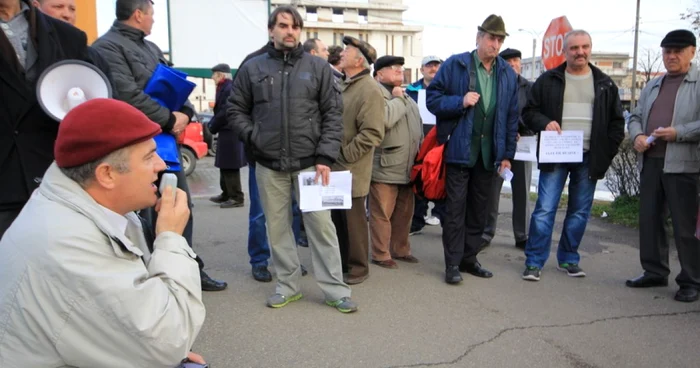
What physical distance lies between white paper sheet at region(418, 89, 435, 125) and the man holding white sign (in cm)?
163

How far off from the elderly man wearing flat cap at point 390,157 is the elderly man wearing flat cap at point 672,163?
201 cm

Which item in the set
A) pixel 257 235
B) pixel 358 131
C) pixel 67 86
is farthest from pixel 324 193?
pixel 67 86

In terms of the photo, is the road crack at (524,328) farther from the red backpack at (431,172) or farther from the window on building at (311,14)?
the window on building at (311,14)

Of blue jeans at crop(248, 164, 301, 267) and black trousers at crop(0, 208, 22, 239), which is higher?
black trousers at crop(0, 208, 22, 239)

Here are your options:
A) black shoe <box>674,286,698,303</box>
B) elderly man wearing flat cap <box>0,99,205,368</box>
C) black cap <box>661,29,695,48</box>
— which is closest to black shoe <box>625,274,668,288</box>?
black shoe <box>674,286,698,303</box>

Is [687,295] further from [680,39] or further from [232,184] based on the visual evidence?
[232,184]

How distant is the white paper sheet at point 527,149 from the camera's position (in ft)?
17.7

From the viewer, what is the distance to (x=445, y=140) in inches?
192

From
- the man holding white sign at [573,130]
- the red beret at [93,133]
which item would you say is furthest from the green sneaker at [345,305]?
the red beret at [93,133]

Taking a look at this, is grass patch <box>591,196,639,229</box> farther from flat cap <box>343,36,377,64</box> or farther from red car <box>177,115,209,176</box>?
red car <box>177,115,209,176</box>

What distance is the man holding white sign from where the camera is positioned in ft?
15.9

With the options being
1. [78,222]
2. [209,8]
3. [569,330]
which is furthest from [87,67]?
[209,8]

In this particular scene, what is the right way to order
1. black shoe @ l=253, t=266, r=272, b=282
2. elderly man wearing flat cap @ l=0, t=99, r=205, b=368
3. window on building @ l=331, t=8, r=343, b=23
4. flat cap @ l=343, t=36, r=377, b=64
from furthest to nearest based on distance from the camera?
window on building @ l=331, t=8, r=343, b=23, black shoe @ l=253, t=266, r=272, b=282, flat cap @ l=343, t=36, r=377, b=64, elderly man wearing flat cap @ l=0, t=99, r=205, b=368

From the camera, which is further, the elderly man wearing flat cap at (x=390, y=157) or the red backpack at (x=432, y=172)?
the elderly man wearing flat cap at (x=390, y=157)
